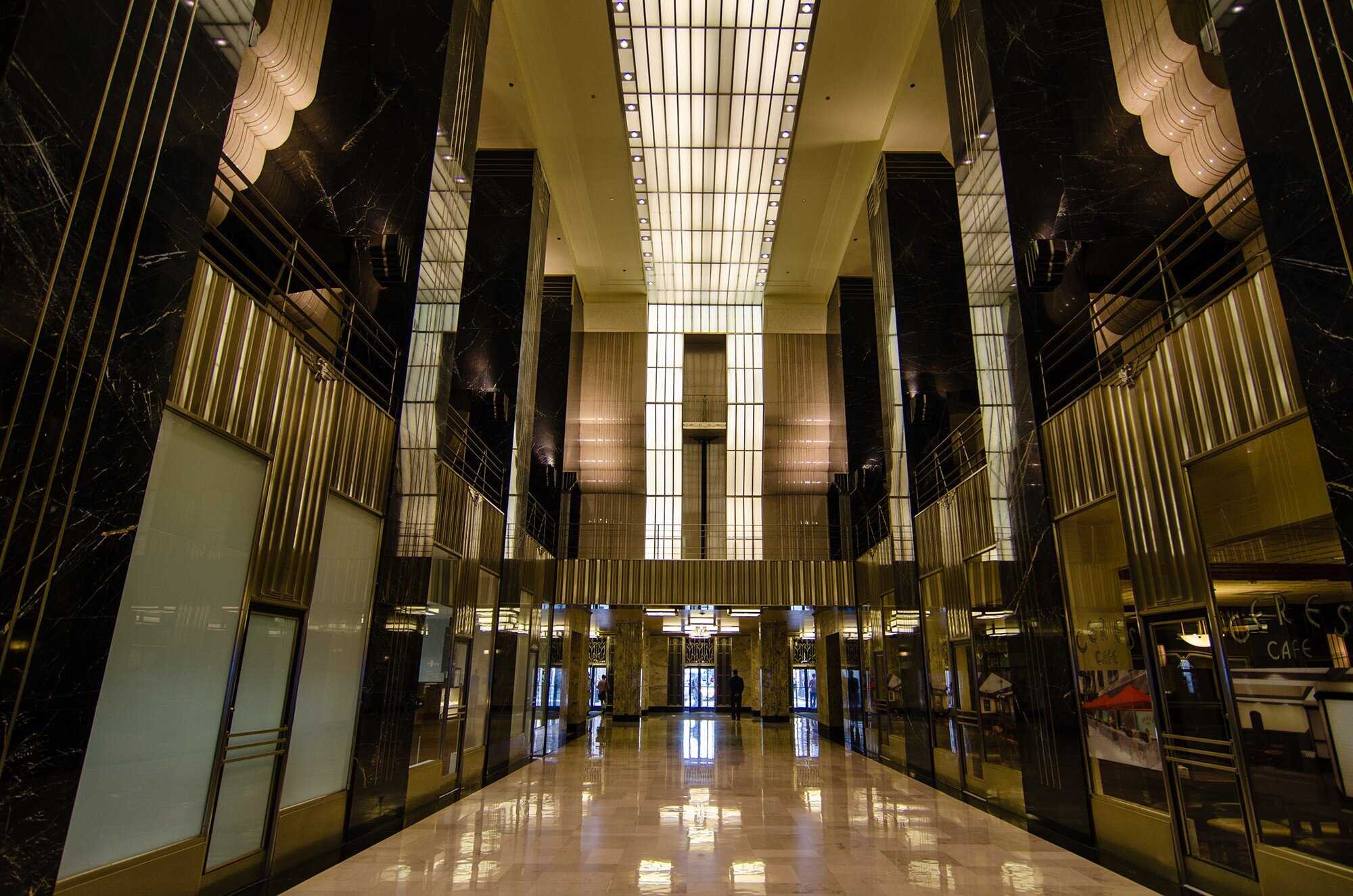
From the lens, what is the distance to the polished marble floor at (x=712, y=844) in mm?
5457

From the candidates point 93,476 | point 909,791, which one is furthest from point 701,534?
point 93,476

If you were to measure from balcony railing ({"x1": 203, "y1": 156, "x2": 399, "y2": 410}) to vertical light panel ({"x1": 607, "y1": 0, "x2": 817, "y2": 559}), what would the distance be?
6942 mm

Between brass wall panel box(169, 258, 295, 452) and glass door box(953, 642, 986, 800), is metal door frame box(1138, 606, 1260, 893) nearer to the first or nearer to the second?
glass door box(953, 642, 986, 800)

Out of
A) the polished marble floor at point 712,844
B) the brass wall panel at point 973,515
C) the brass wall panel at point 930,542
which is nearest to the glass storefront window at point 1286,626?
the polished marble floor at point 712,844

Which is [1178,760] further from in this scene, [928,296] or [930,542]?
[928,296]

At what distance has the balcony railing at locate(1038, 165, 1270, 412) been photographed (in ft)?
19.7

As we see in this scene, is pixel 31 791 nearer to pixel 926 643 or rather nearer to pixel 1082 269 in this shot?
pixel 1082 269

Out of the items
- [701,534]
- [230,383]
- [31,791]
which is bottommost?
[31,791]

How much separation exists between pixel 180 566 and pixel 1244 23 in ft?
24.9

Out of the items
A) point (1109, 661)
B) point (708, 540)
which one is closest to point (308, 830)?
point (1109, 661)

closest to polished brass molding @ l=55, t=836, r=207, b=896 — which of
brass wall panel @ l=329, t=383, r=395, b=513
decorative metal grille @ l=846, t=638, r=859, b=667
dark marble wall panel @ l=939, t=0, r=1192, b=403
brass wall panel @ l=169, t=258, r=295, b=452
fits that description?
brass wall panel @ l=169, t=258, r=295, b=452

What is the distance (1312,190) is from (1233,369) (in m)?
1.37

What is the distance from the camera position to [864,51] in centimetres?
1284

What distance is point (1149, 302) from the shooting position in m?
9.40
